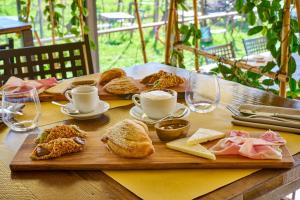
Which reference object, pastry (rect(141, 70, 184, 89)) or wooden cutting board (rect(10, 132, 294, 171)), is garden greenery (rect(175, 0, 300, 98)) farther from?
wooden cutting board (rect(10, 132, 294, 171))

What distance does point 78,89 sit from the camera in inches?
44.2

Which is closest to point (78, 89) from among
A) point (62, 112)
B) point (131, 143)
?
point (62, 112)

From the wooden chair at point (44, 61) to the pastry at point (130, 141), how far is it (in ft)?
2.82

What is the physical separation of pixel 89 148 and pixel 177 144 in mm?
205

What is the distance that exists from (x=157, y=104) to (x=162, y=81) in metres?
0.30

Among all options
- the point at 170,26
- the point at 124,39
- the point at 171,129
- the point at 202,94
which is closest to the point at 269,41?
the point at 170,26

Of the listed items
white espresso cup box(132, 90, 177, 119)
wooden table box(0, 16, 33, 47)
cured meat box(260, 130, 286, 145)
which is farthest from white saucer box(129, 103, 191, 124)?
wooden table box(0, 16, 33, 47)

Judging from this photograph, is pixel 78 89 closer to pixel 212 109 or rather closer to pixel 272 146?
pixel 212 109

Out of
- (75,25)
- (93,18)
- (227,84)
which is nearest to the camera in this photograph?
(227,84)

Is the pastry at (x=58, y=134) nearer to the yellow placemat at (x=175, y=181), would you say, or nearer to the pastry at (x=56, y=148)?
the pastry at (x=56, y=148)

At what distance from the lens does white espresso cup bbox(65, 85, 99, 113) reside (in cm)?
109

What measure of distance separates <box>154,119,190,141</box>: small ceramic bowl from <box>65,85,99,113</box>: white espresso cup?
25 cm

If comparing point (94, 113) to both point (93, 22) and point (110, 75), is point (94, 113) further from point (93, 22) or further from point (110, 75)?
point (93, 22)

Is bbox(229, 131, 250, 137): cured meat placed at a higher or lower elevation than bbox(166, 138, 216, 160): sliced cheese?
higher
